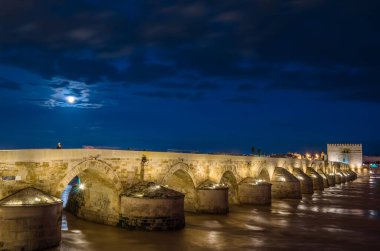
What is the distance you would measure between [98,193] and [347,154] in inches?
3458

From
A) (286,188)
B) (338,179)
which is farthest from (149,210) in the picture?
(338,179)

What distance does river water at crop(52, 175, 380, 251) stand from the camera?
13.5 metres

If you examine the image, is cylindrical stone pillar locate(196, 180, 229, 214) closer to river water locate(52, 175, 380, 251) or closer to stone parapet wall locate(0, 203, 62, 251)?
river water locate(52, 175, 380, 251)

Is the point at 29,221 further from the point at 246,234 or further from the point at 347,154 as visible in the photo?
the point at 347,154

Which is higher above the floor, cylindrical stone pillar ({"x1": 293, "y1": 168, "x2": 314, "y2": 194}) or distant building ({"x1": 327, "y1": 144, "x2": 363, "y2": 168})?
distant building ({"x1": 327, "y1": 144, "x2": 363, "y2": 168})

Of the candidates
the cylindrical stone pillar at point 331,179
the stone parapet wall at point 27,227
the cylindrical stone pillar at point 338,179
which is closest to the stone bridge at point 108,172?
the stone parapet wall at point 27,227

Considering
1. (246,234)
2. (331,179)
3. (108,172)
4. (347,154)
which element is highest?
(347,154)

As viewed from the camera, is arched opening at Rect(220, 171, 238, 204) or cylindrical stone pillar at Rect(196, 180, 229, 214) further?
arched opening at Rect(220, 171, 238, 204)

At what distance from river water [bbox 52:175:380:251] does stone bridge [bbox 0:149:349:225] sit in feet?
4.50

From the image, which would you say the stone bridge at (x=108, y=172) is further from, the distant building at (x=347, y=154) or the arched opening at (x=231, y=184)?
the distant building at (x=347, y=154)

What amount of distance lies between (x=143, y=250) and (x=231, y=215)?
898 cm

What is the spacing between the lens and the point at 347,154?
94.2 meters

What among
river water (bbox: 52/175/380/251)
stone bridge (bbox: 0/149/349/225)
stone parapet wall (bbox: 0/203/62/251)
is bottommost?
river water (bbox: 52/175/380/251)

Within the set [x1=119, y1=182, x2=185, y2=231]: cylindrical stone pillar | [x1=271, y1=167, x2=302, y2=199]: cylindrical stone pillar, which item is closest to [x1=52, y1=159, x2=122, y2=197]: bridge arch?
[x1=119, y1=182, x2=185, y2=231]: cylindrical stone pillar
